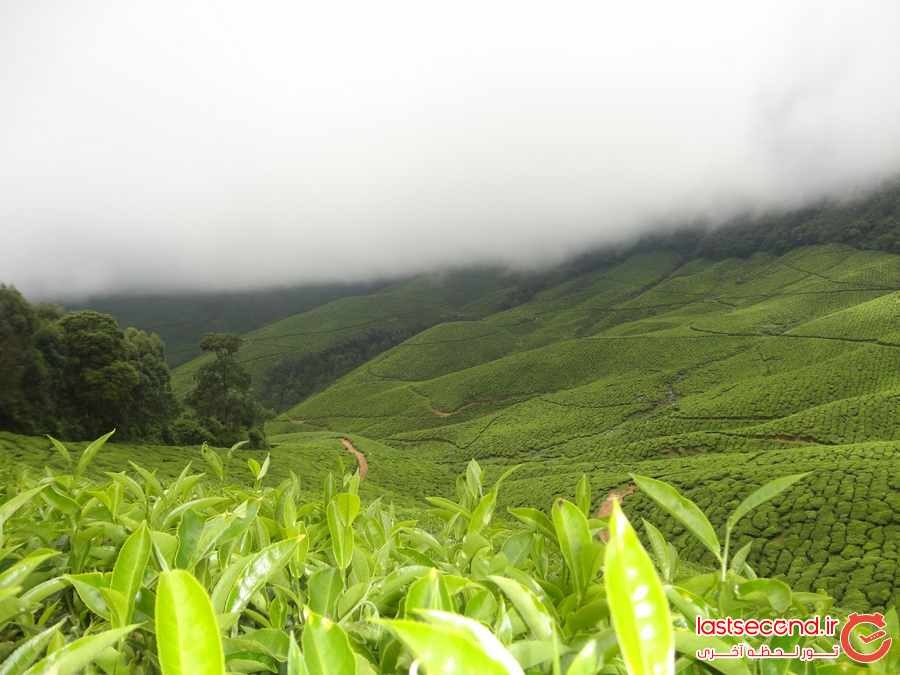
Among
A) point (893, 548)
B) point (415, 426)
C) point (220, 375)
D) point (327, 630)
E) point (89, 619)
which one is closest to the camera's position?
point (327, 630)

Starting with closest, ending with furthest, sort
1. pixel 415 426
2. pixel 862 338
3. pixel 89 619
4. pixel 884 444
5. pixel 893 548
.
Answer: pixel 89 619 < pixel 893 548 < pixel 884 444 < pixel 862 338 < pixel 415 426

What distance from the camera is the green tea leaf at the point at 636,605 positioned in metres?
0.59

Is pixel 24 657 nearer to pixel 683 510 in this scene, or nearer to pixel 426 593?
pixel 426 593

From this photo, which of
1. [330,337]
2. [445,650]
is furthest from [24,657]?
[330,337]

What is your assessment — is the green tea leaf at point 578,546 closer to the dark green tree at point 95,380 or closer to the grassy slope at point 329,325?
the dark green tree at point 95,380

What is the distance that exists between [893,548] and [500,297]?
170 meters

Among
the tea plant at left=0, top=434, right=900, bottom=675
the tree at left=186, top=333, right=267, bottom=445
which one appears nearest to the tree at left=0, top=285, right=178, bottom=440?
the tree at left=186, top=333, right=267, bottom=445

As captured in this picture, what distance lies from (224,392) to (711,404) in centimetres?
4305

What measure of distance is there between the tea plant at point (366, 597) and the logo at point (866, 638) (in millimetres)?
51

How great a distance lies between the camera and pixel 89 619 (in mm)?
1635

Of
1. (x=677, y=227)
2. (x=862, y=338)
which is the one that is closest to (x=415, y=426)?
(x=862, y=338)

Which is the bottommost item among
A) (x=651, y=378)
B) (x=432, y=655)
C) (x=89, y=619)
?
(x=651, y=378)

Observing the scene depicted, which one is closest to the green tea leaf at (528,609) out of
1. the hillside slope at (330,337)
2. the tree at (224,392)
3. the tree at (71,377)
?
the tree at (71,377)

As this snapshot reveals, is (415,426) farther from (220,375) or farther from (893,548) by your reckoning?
(893,548)
